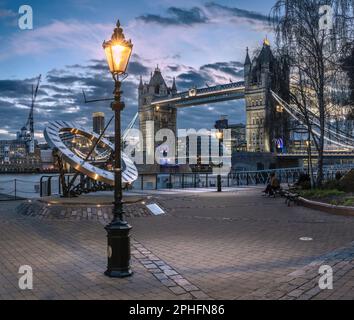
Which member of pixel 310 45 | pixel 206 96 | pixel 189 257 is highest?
pixel 206 96

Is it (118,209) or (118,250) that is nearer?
(118,250)

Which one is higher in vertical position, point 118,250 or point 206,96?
point 206,96

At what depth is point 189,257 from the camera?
709 centimetres

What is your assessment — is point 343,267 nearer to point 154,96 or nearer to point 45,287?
point 45,287

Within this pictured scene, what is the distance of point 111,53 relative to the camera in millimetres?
6176

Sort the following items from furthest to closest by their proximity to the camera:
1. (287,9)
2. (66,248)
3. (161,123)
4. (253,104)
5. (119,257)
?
(161,123)
(253,104)
(287,9)
(66,248)
(119,257)

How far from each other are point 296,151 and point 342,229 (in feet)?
172

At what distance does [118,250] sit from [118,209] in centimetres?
61

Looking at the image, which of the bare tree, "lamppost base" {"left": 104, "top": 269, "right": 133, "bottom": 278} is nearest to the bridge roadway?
the bare tree

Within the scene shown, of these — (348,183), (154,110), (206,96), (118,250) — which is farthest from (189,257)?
(154,110)

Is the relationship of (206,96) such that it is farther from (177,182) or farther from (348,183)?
(348,183)

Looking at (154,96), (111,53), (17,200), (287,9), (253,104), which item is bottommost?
(17,200)

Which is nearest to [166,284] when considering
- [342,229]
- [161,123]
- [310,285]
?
[310,285]

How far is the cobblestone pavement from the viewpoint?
17.2ft
